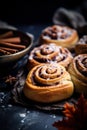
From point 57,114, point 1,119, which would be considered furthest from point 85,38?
point 1,119

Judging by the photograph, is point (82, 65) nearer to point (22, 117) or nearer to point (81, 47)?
point (81, 47)

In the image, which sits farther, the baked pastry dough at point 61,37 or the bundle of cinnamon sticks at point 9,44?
the baked pastry dough at point 61,37

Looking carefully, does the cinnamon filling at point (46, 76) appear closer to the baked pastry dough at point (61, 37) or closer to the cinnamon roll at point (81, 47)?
the cinnamon roll at point (81, 47)

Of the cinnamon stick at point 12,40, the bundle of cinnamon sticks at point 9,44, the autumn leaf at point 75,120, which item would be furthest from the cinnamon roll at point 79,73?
the cinnamon stick at point 12,40

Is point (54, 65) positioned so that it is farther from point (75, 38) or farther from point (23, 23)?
point (23, 23)

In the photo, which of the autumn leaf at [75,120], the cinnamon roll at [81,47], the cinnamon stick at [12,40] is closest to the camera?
the autumn leaf at [75,120]

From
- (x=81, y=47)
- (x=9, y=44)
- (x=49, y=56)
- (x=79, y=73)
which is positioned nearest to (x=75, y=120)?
(x=79, y=73)

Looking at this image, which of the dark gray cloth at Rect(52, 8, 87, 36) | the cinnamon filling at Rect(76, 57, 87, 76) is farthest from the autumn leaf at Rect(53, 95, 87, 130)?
the dark gray cloth at Rect(52, 8, 87, 36)
